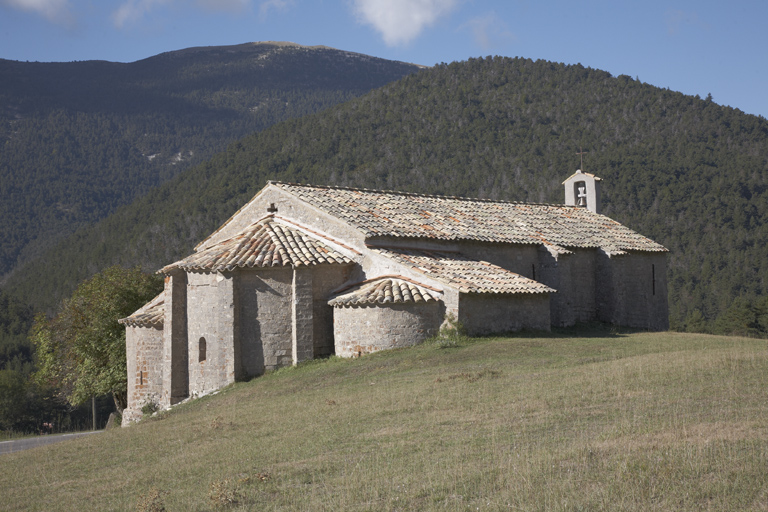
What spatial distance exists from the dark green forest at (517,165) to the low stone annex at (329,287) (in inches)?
1424

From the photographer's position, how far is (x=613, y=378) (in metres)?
12.2

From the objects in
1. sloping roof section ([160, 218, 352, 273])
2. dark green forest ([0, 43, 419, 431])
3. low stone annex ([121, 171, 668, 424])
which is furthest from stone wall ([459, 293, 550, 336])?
dark green forest ([0, 43, 419, 431])

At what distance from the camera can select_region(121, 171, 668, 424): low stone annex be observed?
18.7 meters

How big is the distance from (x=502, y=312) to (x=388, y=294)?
3.43 m

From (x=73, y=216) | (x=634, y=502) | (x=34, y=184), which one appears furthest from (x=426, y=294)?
(x=34, y=184)

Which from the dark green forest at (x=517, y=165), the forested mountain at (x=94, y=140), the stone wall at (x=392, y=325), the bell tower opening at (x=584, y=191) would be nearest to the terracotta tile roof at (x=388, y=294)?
the stone wall at (x=392, y=325)

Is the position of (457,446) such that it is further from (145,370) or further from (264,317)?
(145,370)

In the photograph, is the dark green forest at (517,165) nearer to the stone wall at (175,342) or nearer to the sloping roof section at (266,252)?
the sloping roof section at (266,252)

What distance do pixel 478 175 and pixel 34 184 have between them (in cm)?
10347

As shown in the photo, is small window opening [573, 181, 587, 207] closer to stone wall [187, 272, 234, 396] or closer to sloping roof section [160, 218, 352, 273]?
sloping roof section [160, 218, 352, 273]

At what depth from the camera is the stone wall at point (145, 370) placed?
22.5m

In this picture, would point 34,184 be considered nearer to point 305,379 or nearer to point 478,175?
point 478,175

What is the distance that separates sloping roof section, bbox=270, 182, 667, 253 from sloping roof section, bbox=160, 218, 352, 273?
1.12 metres

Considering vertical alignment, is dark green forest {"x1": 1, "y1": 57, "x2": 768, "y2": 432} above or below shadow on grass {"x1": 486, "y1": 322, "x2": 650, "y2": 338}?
above
